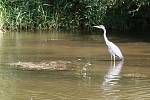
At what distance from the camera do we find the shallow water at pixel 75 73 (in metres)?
10.2

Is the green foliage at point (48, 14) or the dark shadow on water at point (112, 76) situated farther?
the green foliage at point (48, 14)

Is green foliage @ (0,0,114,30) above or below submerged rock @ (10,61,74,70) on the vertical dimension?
above

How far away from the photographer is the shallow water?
1019cm

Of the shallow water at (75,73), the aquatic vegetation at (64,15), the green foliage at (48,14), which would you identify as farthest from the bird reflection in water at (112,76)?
the green foliage at (48,14)

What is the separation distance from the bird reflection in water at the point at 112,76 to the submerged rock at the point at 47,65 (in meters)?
1.15

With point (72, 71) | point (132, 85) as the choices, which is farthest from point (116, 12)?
point (132, 85)

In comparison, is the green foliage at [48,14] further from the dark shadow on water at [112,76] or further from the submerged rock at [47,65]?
the submerged rock at [47,65]

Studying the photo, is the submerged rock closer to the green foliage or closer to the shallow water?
the shallow water

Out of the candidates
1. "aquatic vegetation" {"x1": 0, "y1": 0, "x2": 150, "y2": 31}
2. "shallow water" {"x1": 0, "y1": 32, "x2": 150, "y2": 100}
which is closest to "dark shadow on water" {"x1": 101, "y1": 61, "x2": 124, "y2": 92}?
"shallow water" {"x1": 0, "y1": 32, "x2": 150, "y2": 100}

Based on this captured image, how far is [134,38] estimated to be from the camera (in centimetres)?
2347

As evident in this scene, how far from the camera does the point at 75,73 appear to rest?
1273cm

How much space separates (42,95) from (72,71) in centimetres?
312

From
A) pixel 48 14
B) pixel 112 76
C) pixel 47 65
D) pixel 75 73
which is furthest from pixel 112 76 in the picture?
pixel 48 14

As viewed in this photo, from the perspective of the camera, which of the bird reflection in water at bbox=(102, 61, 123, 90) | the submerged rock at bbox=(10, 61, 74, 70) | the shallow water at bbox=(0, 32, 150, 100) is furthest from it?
the submerged rock at bbox=(10, 61, 74, 70)
